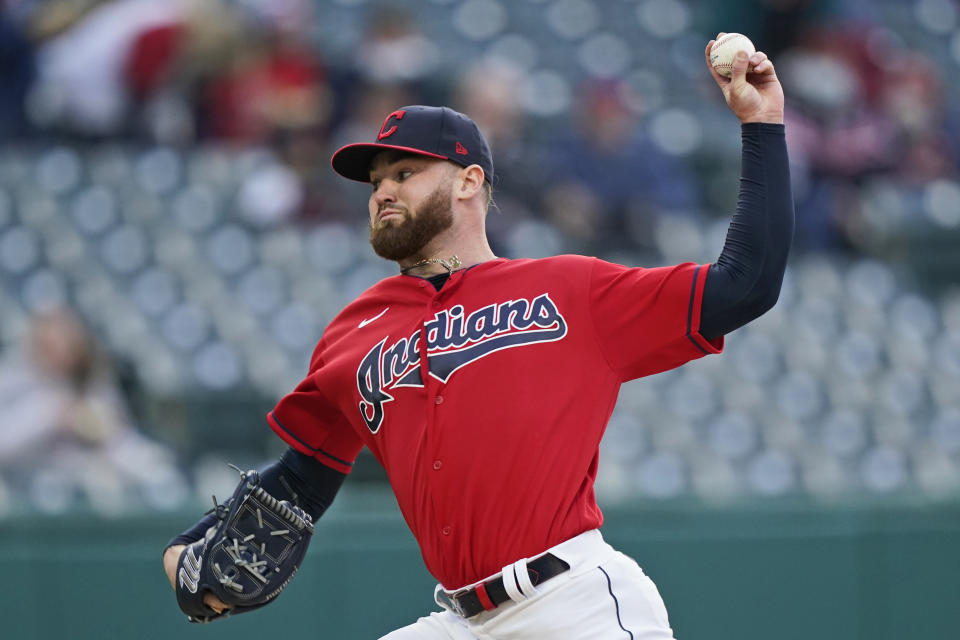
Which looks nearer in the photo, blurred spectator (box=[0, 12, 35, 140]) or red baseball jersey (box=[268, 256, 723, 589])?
red baseball jersey (box=[268, 256, 723, 589])

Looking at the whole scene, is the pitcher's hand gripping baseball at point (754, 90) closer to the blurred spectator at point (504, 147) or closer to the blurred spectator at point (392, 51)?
the blurred spectator at point (504, 147)

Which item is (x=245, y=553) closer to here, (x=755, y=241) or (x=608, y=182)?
(x=755, y=241)

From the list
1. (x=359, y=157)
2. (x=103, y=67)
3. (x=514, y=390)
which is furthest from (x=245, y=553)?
(x=103, y=67)

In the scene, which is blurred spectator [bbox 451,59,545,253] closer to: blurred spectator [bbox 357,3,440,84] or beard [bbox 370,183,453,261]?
blurred spectator [bbox 357,3,440,84]

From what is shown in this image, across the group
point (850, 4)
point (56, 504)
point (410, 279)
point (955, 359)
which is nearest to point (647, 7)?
point (850, 4)

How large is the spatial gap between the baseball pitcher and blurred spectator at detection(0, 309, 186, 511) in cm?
→ 247

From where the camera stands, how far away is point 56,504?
5113 mm

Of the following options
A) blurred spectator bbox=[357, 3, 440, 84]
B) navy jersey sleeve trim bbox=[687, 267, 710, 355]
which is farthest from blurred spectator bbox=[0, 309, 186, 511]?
navy jersey sleeve trim bbox=[687, 267, 710, 355]

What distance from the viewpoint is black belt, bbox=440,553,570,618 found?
2641 millimetres

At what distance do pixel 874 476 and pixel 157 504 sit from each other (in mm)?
3408

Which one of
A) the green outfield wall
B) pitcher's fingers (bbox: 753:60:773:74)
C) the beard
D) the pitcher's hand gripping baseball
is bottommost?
the green outfield wall

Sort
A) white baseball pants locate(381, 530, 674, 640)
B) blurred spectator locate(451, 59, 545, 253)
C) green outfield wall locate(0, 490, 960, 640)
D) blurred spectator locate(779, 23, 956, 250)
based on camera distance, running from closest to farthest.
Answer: white baseball pants locate(381, 530, 674, 640) < green outfield wall locate(0, 490, 960, 640) < blurred spectator locate(451, 59, 545, 253) < blurred spectator locate(779, 23, 956, 250)

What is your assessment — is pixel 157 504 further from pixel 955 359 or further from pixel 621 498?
→ pixel 955 359

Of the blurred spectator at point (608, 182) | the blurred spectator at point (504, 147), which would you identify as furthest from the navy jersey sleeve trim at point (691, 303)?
the blurred spectator at point (608, 182)
